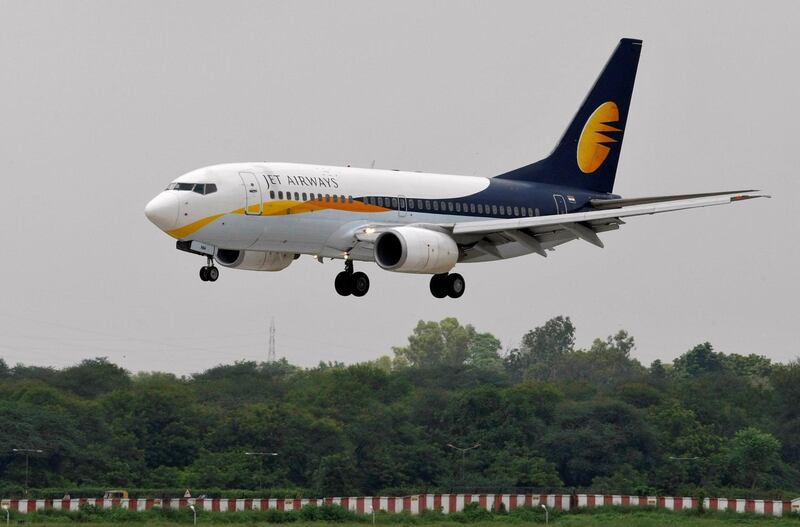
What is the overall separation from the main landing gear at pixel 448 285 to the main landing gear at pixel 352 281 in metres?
3.21

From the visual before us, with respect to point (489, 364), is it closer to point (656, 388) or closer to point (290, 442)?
point (656, 388)

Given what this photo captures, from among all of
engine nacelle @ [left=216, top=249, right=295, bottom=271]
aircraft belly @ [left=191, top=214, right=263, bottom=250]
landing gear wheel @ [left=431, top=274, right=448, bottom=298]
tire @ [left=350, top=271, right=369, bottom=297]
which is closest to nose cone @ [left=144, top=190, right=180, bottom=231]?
aircraft belly @ [left=191, top=214, right=263, bottom=250]

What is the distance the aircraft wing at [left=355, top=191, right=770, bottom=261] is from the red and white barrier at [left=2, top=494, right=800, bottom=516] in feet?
62.9

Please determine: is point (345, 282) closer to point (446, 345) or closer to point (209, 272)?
point (209, 272)

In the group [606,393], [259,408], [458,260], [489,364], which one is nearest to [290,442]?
[259,408]

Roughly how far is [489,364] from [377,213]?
106039 millimetres

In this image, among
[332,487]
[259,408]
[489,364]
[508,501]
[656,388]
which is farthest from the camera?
[489,364]

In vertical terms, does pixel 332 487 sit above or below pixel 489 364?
below

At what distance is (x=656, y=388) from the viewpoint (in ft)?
364

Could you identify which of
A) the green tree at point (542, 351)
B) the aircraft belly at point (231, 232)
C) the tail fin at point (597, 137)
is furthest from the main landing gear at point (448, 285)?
the green tree at point (542, 351)

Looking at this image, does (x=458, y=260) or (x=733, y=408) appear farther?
(x=733, y=408)

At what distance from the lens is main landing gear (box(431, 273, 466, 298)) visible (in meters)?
67.3

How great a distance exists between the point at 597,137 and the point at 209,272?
856 inches

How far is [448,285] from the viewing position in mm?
67375
